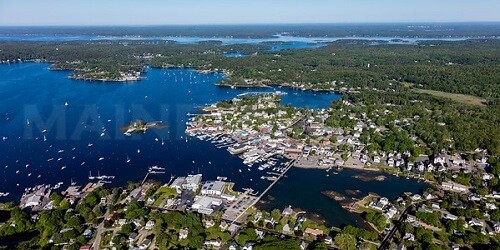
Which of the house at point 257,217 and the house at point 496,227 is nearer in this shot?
the house at point 496,227

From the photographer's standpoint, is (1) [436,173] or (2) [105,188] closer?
(2) [105,188]

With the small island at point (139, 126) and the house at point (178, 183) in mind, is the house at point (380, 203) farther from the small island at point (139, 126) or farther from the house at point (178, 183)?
the small island at point (139, 126)

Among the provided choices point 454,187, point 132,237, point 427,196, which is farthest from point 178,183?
point 454,187

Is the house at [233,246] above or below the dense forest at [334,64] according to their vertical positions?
below

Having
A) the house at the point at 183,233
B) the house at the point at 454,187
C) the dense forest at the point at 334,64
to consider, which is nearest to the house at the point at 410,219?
the house at the point at 454,187

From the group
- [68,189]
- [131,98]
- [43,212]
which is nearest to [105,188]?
[68,189]

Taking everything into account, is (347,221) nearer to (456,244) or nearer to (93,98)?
(456,244)
